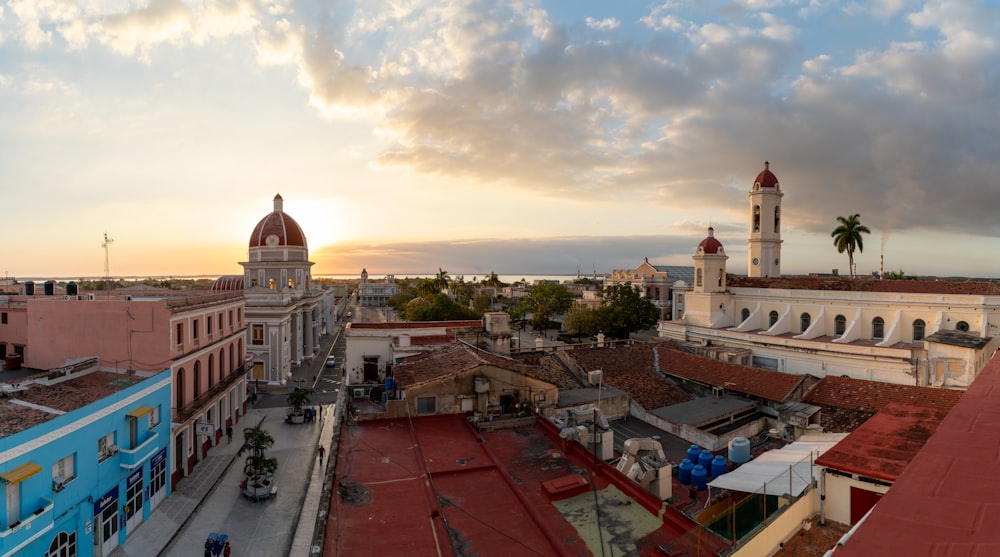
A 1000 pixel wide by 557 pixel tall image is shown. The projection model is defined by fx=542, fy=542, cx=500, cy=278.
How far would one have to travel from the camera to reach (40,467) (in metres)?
13.9

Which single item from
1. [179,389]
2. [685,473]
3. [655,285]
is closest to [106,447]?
[179,389]

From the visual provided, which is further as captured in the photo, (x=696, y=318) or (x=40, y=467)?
(x=696, y=318)

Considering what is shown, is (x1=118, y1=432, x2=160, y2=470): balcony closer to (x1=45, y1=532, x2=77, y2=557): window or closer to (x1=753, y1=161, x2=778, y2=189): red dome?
(x1=45, y1=532, x2=77, y2=557): window

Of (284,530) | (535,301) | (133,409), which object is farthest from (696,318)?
(133,409)

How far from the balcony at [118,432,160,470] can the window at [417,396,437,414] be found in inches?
377

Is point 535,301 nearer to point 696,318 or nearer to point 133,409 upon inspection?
point 696,318

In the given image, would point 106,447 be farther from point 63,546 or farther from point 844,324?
point 844,324

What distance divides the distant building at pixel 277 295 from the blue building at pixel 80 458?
20871 mm

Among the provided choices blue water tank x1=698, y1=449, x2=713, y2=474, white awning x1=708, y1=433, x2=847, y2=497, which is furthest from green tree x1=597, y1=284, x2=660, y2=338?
white awning x1=708, y1=433, x2=847, y2=497

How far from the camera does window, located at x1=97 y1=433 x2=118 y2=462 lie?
17.0 metres

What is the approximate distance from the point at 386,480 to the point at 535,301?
55.6m

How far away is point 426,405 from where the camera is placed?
778 inches

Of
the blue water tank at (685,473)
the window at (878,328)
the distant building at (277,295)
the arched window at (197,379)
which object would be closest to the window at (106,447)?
the arched window at (197,379)

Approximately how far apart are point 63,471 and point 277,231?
37932mm
